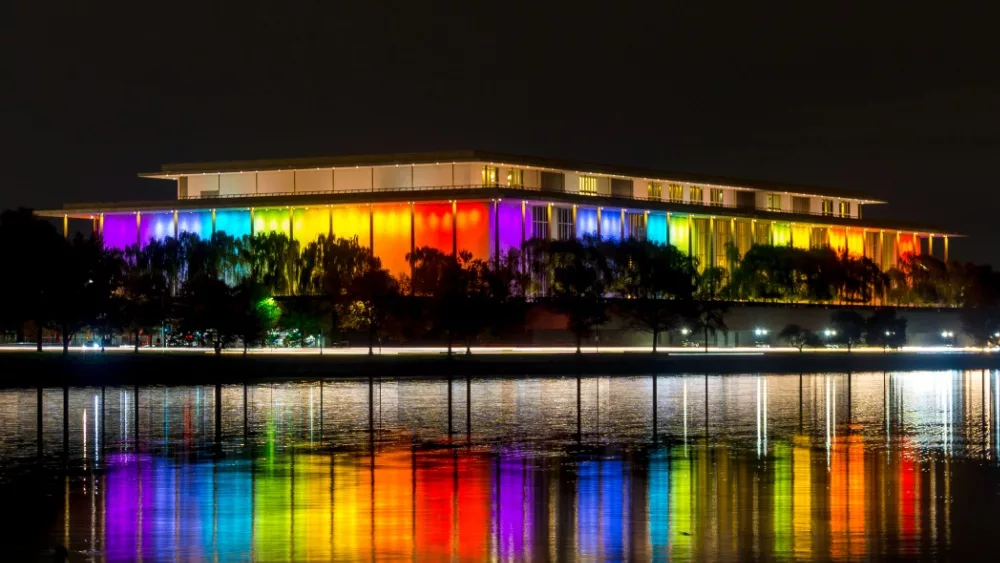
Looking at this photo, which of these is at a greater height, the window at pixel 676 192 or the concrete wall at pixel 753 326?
the window at pixel 676 192

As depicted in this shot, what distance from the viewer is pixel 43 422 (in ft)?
131

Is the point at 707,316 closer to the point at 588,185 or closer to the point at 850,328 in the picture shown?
the point at 850,328

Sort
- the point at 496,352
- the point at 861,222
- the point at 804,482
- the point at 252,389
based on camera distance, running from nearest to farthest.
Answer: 1. the point at 804,482
2. the point at 252,389
3. the point at 496,352
4. the point at 861,222

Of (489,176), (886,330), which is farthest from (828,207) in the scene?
(489,176)

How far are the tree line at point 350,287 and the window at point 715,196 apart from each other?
10.3 m

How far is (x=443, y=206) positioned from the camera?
13100 cm

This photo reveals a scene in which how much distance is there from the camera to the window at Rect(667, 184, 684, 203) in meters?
149

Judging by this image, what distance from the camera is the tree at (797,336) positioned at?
126 meters

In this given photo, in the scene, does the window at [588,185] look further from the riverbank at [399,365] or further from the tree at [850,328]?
the riverbank at [399,365]

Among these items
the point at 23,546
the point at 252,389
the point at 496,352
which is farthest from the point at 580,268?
the point at 23,546

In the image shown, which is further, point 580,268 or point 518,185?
point 518,185

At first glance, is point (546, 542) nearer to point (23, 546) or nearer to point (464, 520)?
point (464, 520)

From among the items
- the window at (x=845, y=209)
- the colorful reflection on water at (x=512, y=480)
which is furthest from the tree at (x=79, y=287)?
the window at (x=845, y=209)

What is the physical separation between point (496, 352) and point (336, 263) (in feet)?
74.5
